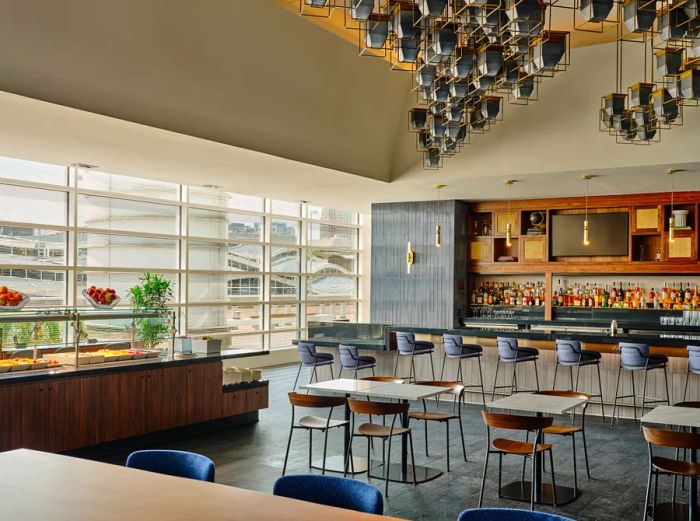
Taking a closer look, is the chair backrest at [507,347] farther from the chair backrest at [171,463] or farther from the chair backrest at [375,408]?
the chair backrest at [171,463]

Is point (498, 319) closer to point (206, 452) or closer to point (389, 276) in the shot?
point (389, 276)

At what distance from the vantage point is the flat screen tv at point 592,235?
453 inches

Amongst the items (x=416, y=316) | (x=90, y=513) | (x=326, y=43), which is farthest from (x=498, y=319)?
(x=90, y=513)

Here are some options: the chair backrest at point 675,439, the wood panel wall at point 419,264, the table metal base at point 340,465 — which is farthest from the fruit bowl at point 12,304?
the wood panel wall at point 419,264

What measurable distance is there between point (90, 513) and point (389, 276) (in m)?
10.5

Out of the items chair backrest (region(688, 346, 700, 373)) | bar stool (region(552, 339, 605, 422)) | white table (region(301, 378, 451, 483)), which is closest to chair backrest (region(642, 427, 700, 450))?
white table (region(301, 378, 451, 483))

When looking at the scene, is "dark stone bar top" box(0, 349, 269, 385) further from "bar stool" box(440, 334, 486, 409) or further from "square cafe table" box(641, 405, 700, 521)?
"square cafe table" box(641, 405, 700, 521)

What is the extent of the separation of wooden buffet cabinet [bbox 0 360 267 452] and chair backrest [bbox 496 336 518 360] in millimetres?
3229

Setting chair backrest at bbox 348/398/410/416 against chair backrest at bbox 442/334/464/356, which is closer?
chair backrest at bbox 348/398/410/416

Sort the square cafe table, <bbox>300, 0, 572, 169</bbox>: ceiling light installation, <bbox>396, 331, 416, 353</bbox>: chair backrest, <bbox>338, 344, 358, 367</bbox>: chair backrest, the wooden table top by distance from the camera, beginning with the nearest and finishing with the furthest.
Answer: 1. the wooden table top
2. <bbox>300, 0, 572, 169</bbox>: ceiling light installation
3. the square cafe table
4. <bbox>338, 344, 358, 367</bbox>: chair backrest
5. <bbox>396, 331, 416, 353</bbox>: chair backrest

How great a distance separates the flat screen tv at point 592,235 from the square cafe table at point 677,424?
6.45m

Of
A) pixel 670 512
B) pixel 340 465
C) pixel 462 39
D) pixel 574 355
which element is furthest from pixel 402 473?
pixel 462 39

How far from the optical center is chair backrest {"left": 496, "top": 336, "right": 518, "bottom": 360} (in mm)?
9047

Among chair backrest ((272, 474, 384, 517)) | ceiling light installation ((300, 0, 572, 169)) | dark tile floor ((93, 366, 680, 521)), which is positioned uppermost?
ceiling light installation ((300, 0, 572, 169))
